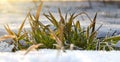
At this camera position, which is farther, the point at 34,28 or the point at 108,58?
the point at 34,28

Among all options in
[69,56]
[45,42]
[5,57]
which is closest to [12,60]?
[5,57]

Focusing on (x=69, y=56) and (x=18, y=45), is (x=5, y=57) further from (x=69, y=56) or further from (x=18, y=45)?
(x=18, y=45)

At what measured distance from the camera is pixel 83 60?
1.46 m

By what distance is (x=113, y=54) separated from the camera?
165 cm

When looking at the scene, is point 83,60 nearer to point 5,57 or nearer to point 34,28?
point 5,57

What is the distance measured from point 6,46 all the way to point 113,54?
A: 32.6 inches

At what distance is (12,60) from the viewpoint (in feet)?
4.72

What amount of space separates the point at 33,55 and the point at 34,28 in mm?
797

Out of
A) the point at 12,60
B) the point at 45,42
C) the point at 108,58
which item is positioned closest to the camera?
the point at 12,60

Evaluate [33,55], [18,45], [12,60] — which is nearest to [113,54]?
[33,55]

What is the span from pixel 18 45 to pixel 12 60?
812 mm

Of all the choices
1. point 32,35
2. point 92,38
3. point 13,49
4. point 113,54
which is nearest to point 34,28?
point 32,35

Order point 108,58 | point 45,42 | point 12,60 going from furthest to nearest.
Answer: point 45,42 → point 108,58 → point 12,60

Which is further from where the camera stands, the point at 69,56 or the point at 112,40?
the point at 112,40
